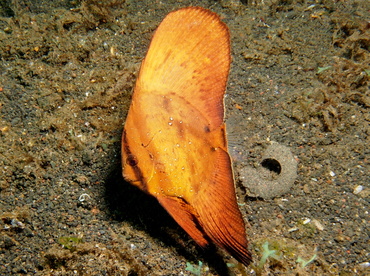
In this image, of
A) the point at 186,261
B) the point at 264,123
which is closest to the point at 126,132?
the point at 186,261

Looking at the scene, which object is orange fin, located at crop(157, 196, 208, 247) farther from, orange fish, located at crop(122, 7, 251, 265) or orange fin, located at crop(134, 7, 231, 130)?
orange fin, located at crop(134, 7, 231, 130)

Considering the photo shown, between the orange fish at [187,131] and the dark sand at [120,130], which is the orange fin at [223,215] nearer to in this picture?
the orange fish at [187,131]

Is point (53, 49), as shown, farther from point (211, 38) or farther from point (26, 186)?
point (211, 38)

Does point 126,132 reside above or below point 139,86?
below

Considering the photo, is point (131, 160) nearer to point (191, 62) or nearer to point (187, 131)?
point (187, 131)

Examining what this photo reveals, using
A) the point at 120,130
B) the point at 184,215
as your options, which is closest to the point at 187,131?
the point at 184,215

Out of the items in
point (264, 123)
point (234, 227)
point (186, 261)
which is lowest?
point (186, 261)

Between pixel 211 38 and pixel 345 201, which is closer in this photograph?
pixel 211 38
